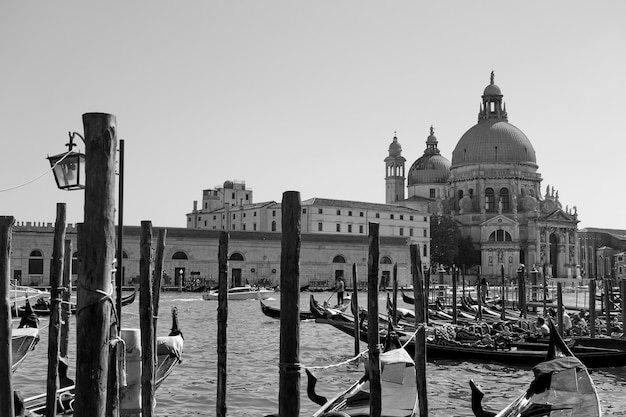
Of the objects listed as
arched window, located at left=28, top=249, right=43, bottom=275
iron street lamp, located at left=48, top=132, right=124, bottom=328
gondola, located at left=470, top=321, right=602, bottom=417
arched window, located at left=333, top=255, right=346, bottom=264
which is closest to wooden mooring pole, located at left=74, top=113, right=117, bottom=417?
iron street lamp, located at left=48, top=132, right=124, bottom=328

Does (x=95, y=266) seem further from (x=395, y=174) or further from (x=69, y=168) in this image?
(x=395, y=174)

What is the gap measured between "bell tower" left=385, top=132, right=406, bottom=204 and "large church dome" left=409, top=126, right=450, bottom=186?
40.9 inches

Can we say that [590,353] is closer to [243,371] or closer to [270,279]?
[243,371]

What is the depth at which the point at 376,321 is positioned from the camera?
6.70 m

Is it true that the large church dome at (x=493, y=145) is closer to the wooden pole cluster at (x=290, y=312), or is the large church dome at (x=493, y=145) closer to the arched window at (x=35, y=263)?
Result: the arched window at (x=35, y=263)

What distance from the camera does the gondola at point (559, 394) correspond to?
6.82 m

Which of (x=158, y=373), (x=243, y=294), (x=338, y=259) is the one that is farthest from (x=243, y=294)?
(x=158, y=373)

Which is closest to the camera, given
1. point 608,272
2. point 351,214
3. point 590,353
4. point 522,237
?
point 590,353

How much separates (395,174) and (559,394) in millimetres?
64791

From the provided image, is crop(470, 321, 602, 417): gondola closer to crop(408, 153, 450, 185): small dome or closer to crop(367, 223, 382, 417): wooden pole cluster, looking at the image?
crop(367, 223, 382, 417): wooden pole cluster

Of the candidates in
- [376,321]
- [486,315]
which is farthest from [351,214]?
[376,321]

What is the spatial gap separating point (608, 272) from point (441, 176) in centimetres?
2010

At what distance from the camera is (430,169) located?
230ft

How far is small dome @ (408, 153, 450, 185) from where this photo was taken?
69.9m
